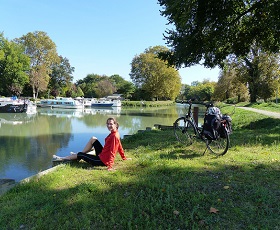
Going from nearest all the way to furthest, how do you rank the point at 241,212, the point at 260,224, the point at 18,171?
A: 1. the point at 260,224
2. the point at 241,212
3. the point at 18,171

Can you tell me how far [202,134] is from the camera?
5812mm

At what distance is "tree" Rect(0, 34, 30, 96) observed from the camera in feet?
155

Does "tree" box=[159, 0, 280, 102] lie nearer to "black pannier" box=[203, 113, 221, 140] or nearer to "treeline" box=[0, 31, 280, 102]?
"black pannier" box=[203, 113, 221, 140]

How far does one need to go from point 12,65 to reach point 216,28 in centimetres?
4600

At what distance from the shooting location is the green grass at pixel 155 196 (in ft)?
9.77

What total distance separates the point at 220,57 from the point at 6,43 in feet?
158

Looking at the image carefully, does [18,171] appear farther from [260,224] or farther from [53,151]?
[260,224]

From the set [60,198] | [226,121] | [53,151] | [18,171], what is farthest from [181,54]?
[60,198]

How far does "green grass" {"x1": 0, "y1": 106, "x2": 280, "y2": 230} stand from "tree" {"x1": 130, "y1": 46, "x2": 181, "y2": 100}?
187 ft

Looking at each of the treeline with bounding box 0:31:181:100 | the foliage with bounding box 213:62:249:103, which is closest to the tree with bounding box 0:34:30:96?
the treeline with bounding box 0:31:181:100

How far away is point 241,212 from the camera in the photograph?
306 centimetres

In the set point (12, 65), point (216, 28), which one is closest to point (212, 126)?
point (216, 28)

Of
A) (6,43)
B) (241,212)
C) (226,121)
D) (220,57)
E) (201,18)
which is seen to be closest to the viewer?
(241,212)

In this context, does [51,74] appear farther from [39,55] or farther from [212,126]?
[212,126]
